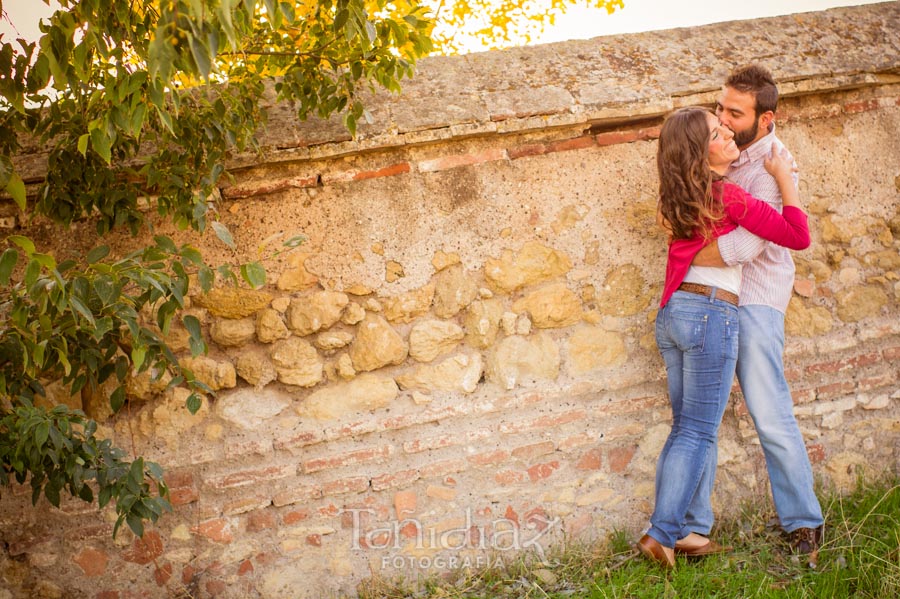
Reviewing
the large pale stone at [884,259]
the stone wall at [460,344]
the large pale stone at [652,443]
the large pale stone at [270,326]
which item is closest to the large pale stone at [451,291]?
the stone wall at [460,344]

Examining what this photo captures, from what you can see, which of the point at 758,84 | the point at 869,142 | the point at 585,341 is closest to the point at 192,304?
the point at 585,341

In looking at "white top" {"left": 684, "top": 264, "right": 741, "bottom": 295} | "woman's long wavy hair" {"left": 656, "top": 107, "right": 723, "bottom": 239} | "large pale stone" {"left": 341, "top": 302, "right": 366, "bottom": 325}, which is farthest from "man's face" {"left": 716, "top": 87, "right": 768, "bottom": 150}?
"large pale stone" {"left": 341, "top": 302, "right": 366, "bottom": 325}

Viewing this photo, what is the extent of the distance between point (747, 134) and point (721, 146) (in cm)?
25

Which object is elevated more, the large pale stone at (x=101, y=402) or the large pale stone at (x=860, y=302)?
the large pale stone at (x=860, y=302)

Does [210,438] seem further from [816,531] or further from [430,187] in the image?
Result: [816,531]

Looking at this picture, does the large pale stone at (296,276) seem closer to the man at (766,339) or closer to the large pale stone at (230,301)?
the large pale stone at (230,301)

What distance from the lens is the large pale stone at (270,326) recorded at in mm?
3129

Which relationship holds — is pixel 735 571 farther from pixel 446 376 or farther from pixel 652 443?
pixel 446 376

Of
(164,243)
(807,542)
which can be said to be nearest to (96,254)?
(164,243)

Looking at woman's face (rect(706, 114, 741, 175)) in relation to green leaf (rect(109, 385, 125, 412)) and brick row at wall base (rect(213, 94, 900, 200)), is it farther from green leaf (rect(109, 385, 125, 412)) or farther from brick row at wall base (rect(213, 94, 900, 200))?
green leaf (rect(109, 385, 125, 412))

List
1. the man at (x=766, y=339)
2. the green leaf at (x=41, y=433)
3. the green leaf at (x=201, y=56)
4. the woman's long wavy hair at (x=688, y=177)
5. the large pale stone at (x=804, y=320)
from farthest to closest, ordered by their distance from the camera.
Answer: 1. the large pale stone at (x=804, y=320)
2. the man at (x=766, y=339)
3. the woman's long wavy hair at (x=688, y=177)
4. the green leaf at (x=41, y=433)
5. the green leaf at (x=201, y=56)

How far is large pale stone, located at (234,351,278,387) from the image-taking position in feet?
10.3

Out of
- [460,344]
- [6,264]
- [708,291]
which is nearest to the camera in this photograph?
[6,264]

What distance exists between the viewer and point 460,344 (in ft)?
10.7
